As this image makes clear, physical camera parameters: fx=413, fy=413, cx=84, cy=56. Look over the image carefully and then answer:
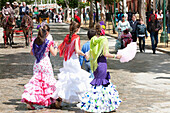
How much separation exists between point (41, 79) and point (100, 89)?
51.5 inches

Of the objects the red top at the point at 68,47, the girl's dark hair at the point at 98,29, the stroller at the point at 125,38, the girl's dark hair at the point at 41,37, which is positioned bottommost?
the stroller at the point at 125,38

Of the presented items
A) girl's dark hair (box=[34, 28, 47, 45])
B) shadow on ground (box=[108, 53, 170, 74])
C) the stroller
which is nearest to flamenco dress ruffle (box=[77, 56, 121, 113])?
girl's dark hair (box=[34, 28, 47, 45])

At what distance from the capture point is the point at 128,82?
38.8ft

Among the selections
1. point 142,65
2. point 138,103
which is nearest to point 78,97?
point 138,103

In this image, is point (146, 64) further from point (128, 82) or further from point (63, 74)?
point (63, 74)

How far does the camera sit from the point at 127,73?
45.0 ft

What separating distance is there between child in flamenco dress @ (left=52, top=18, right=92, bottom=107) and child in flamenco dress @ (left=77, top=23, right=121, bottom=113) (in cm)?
45

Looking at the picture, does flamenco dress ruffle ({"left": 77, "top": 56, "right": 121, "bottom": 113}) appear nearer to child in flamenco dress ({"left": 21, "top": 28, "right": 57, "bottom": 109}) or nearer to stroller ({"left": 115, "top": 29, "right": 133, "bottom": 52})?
child in flamenco dress ({"left": 21, "top": 28, "right": 57, "bottom": 109})

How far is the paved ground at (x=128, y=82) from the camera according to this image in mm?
8602

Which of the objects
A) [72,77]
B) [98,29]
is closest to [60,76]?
[72,77]

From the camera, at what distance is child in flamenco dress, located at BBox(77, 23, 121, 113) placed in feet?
25.5

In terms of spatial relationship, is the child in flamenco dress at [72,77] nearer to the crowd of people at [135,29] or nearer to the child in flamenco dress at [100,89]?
the child in flamenco dress at [100,89]

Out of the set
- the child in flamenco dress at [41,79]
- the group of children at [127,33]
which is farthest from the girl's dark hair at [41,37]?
the group of children at [127,33]

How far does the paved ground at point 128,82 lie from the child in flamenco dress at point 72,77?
1.02ft
